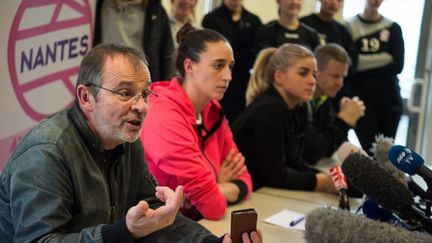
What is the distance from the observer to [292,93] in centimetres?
233

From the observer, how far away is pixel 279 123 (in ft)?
7.11

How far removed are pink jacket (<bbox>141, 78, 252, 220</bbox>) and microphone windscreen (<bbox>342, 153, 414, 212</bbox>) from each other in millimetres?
531

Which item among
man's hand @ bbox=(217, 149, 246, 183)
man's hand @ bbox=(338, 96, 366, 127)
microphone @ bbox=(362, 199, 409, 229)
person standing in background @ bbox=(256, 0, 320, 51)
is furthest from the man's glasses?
person standing in background @ bbox=(256, 0, 320, 51)

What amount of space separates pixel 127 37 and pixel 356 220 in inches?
75.7

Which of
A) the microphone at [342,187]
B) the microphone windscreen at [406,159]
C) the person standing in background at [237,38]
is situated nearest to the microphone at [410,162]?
the microphone windscreen at [406,159]

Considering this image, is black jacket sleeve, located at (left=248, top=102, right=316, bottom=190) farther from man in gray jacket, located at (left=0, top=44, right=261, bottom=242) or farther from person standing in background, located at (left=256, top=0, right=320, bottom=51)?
person standing in background, located at (left=256, top=0, right=320, bottom=51)

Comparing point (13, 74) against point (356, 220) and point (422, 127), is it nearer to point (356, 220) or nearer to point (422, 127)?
point (356, 220)

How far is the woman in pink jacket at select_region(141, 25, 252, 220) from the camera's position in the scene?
1.72 meters

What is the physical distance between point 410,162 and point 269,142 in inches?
37.4

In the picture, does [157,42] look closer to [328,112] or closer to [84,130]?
[328,112]

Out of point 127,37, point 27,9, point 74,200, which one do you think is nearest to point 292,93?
point 127,37

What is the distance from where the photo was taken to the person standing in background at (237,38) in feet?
11.3

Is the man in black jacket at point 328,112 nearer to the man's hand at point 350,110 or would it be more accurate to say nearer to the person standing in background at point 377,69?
the man's hand at point 350,110

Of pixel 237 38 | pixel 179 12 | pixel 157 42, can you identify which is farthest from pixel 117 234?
pixel 237 38
